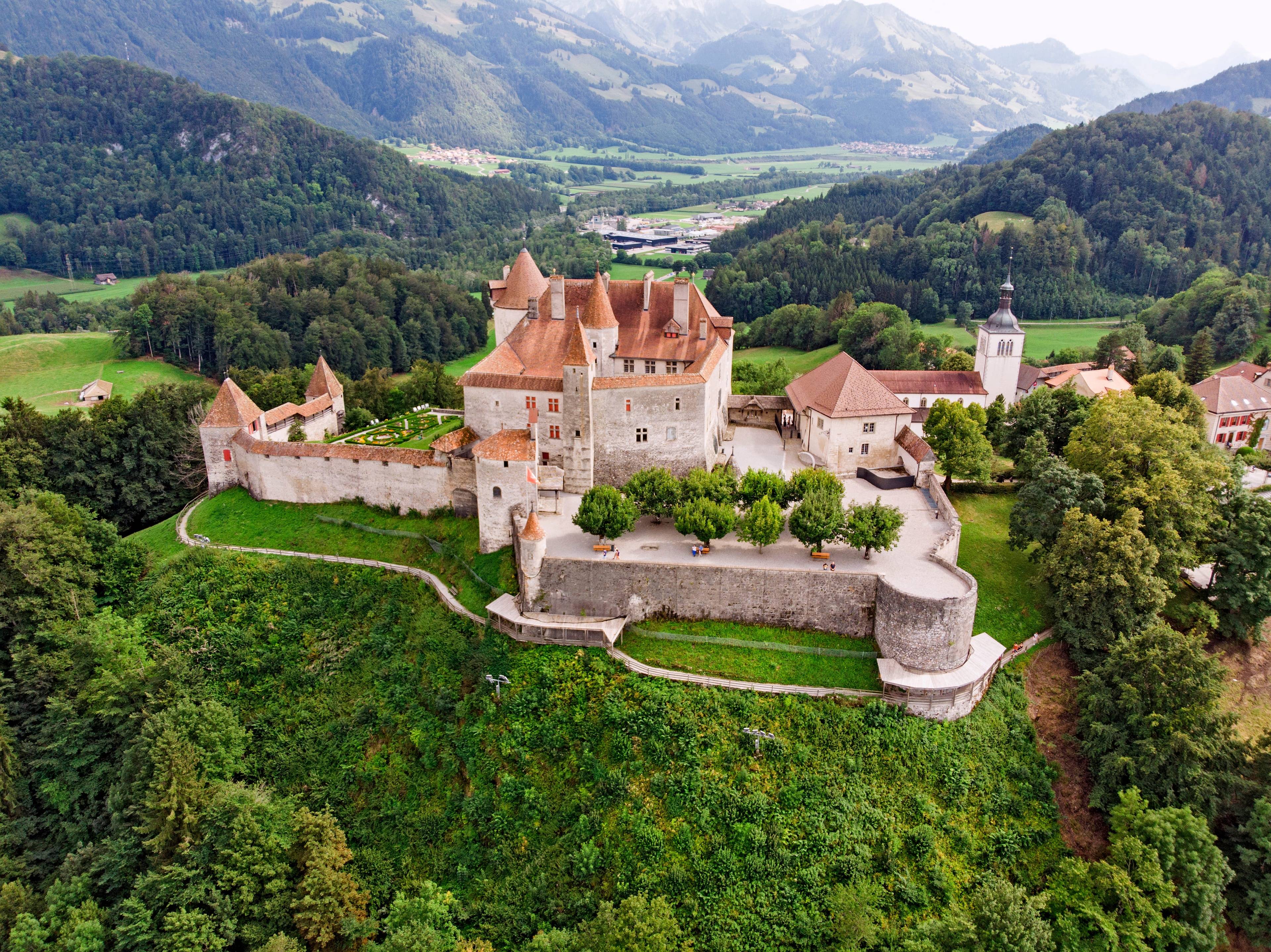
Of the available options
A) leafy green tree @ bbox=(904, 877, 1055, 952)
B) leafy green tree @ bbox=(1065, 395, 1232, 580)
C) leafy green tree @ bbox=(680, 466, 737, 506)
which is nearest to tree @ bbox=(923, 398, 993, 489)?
leafy green tree @ bbox=(1065, 395, 1232, 580)

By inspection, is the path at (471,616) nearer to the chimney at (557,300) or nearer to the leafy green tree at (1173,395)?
the chimney at (557,300)

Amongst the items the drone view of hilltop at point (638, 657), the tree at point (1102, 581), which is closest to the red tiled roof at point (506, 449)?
the drone view of hilltop at point (638, 657)

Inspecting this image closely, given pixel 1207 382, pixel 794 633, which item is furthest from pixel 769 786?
pixel 1207 382

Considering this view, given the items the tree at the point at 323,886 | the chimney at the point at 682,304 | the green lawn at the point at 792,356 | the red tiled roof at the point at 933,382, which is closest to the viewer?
the tree at the point at 323,886

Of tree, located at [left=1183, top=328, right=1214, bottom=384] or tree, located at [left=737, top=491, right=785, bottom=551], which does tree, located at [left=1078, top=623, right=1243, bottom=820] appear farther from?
tree, located at [left=1183, top=328, right=1214, bottom=384]

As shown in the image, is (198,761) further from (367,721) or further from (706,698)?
(706,698)

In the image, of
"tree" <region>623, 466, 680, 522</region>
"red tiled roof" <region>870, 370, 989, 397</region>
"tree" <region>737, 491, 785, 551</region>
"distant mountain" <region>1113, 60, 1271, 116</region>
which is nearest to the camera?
"tree" <region>737, 491, 785, 551</region>
